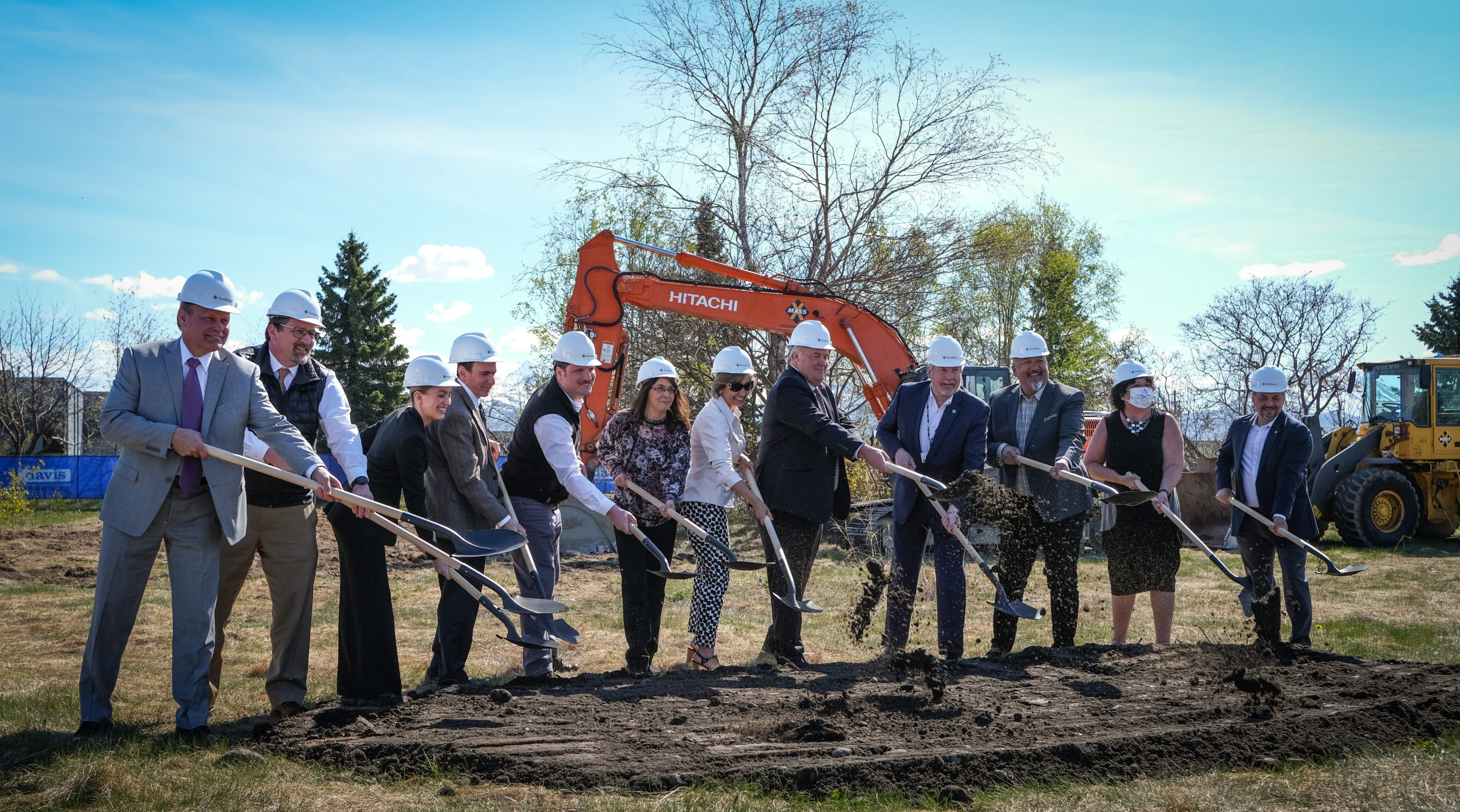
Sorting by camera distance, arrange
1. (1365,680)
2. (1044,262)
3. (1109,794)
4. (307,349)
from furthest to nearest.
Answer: (1044,262), (1365,680), (307,349), (1109,794)

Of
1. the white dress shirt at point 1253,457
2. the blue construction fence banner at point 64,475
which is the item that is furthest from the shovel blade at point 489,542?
the blue construction fence banner at point 64,475

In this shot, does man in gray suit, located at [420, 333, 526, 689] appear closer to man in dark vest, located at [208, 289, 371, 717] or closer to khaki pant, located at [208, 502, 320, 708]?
man in dark vest, located at [208, 289, 371, 717]

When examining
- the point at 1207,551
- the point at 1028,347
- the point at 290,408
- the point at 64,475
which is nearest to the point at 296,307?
the point at 290,408

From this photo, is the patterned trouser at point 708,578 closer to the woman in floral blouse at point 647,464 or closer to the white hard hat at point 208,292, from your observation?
the woman in floral blouse at point 647,464

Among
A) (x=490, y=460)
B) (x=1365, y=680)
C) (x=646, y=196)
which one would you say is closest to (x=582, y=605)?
(x=490, y=460)

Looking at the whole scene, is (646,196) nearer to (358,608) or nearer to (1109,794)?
(358,608)

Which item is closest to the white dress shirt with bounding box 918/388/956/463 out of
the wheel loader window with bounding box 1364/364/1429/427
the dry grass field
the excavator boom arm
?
the dry grass field

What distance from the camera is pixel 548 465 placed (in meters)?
5.96

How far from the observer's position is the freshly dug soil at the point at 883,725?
3.99 meters

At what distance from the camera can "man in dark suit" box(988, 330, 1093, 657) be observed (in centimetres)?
645

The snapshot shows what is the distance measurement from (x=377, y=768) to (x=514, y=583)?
650 centimetres

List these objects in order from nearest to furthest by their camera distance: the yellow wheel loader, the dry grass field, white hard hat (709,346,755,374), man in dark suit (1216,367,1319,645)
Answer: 1. the dry grass field
2. white hard hat (709,346,755,374)
3. man in dark suit (1216,367,1319,645)
4. the yellow wheel loader

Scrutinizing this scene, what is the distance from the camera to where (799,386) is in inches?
246

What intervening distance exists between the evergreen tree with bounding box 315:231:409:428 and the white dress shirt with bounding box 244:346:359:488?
31154mm
